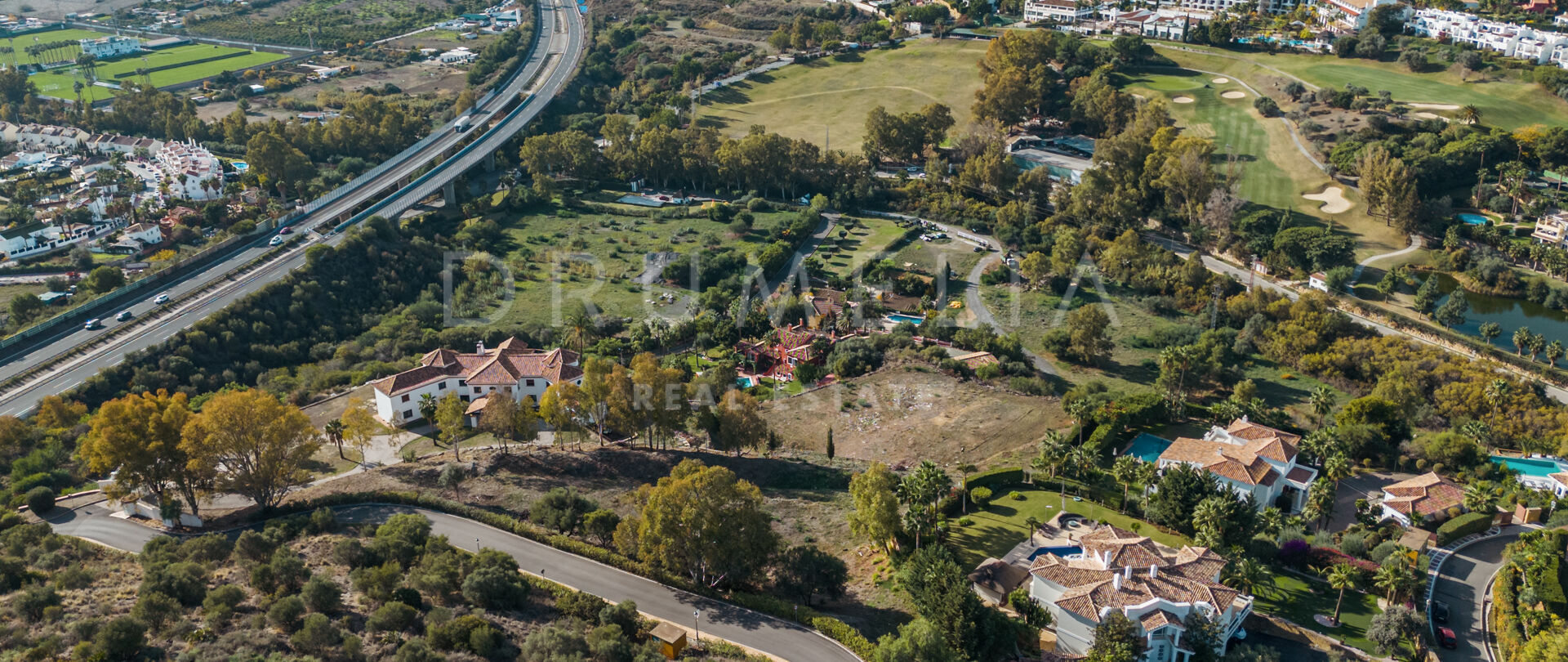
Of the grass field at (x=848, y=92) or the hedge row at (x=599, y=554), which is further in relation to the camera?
the grass field at (x=848, y=92)

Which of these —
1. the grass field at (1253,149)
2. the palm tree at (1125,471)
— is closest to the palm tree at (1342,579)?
the palm tree at (1125,471)

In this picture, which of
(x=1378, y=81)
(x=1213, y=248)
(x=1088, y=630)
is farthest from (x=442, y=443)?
(x=1378, y=81)

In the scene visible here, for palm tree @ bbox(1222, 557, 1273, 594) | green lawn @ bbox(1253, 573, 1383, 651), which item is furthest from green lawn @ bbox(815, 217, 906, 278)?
palm tree @ bbox(1222, 557, 1273, 594)

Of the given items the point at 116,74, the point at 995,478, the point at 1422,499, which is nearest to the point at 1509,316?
the point at 1422,499

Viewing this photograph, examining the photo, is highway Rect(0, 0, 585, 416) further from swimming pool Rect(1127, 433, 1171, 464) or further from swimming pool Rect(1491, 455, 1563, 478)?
swimming pool Rect(1491, 455, 1563, 478)

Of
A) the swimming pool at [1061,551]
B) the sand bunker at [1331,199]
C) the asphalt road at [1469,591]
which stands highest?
the sand bunker at [1331,199]

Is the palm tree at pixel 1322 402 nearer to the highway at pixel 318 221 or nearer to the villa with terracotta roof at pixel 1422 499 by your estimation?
the villa with terracotta roof at pixel 1422 499

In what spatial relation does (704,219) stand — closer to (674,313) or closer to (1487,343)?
(674,313)
